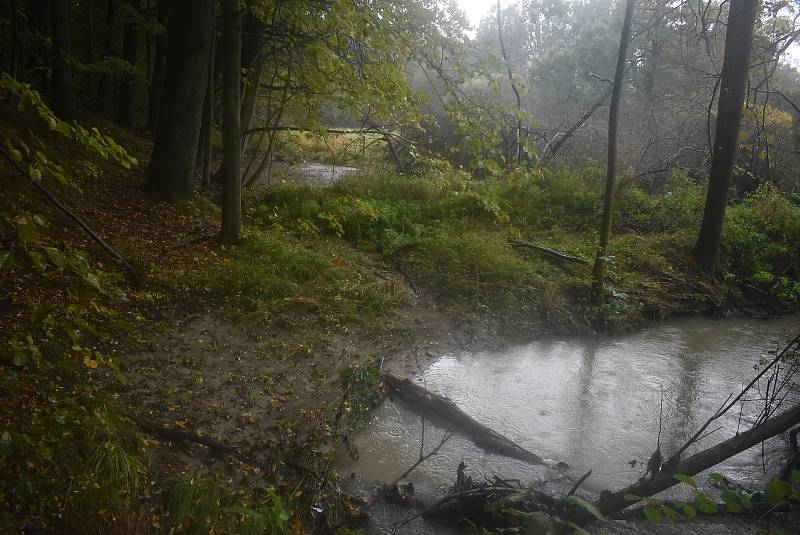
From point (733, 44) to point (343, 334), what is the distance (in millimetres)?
8100

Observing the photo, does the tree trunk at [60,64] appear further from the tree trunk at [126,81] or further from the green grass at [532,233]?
the green grass at [532,233]

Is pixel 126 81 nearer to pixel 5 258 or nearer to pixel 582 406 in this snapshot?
pixel 582 406

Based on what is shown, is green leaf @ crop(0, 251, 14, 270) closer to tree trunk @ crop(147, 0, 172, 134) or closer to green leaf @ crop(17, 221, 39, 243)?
green leaf @ crop(17, 221, 39, 243)

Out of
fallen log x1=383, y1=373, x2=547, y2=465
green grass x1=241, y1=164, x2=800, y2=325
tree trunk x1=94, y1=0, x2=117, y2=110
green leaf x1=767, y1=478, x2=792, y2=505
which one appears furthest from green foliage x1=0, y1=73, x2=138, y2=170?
tree trunk x1=94, y1=0, x2=117, y2=110

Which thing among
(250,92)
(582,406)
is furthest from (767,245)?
(250,92)

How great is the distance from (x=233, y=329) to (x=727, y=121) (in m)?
8.89

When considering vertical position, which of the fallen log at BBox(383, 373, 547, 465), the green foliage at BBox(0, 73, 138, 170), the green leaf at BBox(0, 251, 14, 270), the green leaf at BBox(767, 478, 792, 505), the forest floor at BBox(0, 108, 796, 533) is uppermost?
the green foliage at BBox(0, 73, 138, 170)

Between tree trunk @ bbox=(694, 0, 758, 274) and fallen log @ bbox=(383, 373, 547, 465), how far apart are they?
22.4ft

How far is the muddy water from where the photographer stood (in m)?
4.73

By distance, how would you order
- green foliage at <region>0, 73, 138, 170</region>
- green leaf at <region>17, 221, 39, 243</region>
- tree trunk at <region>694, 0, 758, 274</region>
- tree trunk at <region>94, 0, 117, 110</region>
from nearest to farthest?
green leaf at <region>17, 221, 39, 243</region> → green foliage at <region>0, 73, 138, 170</region> → tree trunk at <region>694, 0, 758, 274</region> → tree trunk at <region>94, 0, 117, 110</region>

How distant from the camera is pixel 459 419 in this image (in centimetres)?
533

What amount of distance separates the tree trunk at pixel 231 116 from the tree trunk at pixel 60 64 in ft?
20.9

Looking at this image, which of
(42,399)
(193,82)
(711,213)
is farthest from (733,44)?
(42,399)

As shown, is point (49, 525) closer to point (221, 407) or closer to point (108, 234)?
point (221, 407)
